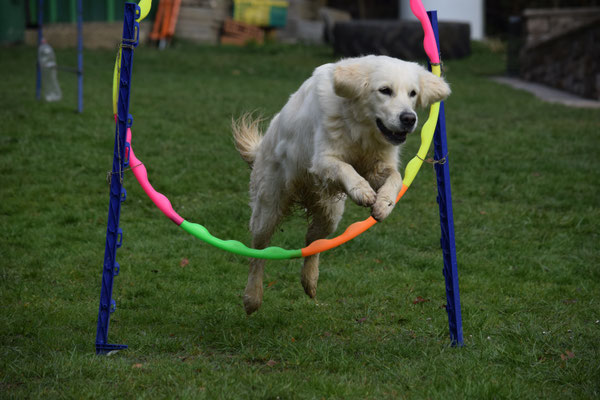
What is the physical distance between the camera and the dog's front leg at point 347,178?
3656 mm

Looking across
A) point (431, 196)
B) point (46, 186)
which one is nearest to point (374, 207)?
point (431, 196)

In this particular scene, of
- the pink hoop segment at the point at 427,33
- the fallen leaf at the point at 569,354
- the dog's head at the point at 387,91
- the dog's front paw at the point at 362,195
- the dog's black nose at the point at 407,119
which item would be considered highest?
the pink hoop segment at the point at 427,33

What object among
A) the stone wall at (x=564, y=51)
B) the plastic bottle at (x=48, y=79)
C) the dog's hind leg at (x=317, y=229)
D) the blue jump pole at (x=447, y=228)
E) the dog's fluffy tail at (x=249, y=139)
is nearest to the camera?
the blue jump pole at (x=447, y=228)

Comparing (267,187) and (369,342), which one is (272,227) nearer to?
(267,187)

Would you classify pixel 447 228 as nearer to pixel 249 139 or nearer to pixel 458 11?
pixel 249 139

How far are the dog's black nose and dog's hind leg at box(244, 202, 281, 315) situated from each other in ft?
4.24

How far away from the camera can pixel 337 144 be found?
4008 millimetres

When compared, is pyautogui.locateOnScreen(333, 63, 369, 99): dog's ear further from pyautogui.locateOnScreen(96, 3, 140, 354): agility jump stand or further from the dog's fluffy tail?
the dog's fluffy tail

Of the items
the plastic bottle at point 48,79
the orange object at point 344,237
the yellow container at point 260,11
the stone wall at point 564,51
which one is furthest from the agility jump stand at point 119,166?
the yellow container at point 260,11

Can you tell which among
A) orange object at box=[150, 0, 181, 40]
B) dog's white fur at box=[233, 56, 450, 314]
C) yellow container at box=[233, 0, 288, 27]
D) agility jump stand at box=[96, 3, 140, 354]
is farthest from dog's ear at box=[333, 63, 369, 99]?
yellow container at box=[233, 0, 288, 27]

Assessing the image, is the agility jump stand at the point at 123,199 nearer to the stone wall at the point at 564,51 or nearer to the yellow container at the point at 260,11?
the stone wall at the point at 564,51

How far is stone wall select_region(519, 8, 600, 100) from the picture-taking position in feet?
43.0

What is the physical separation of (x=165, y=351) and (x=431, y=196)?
4.16 metres

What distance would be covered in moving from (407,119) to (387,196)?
42 cm
